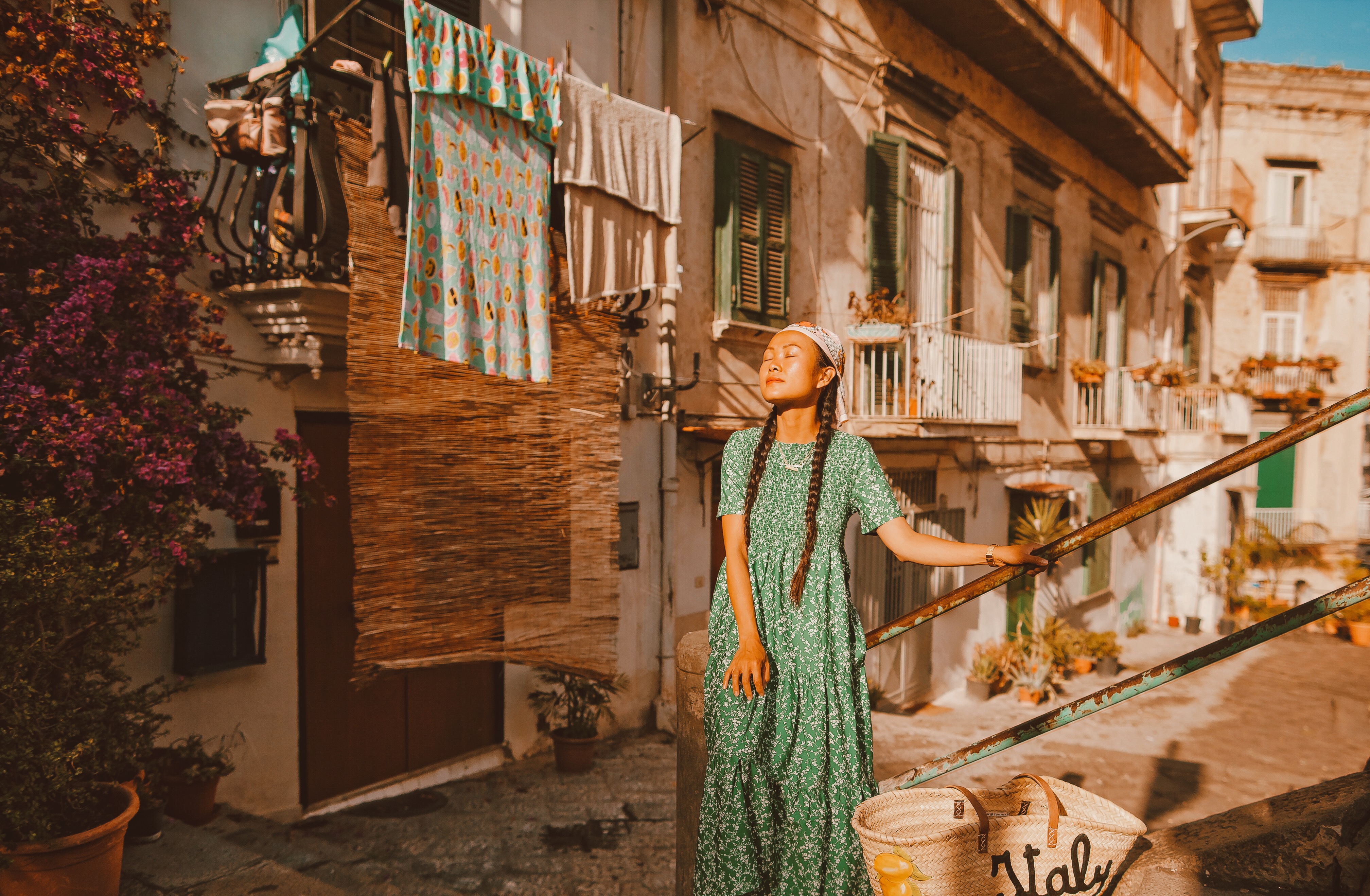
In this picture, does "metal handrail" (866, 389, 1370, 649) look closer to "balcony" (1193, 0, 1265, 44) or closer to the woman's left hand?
the woman's left hand

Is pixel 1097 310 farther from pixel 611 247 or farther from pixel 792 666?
pixel 792 666

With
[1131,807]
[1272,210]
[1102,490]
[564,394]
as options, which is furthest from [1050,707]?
[1272,210]

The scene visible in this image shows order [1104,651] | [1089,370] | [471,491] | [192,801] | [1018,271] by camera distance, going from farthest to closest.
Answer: [1089,370], [1018,271], [1104,651], [471,491], [192,801]

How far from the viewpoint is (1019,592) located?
1195cm

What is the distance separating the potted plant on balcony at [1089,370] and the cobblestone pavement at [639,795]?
4399mm

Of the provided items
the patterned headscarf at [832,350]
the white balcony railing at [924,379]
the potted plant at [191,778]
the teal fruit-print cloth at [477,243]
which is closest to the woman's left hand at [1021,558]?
the patterned headscarf at [832,350]

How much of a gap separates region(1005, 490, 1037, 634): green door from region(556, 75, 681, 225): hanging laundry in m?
7.72

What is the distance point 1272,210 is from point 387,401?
2539 centimetres

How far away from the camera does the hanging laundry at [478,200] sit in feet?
14.9

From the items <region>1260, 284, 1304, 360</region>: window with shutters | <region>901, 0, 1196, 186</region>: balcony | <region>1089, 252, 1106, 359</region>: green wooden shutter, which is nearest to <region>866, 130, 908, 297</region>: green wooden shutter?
<region>901, 0, 1196, 186</region>: balcony

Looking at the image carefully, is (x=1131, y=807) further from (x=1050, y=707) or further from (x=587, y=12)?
(x=587, y=12)

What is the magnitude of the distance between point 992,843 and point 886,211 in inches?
320

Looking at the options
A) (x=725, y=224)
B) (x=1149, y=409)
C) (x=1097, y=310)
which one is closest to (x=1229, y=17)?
(x=1097, y=310)

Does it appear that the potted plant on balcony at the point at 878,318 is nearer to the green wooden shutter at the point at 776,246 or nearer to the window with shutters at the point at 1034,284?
the green wooden shutter at the point at 776,246
